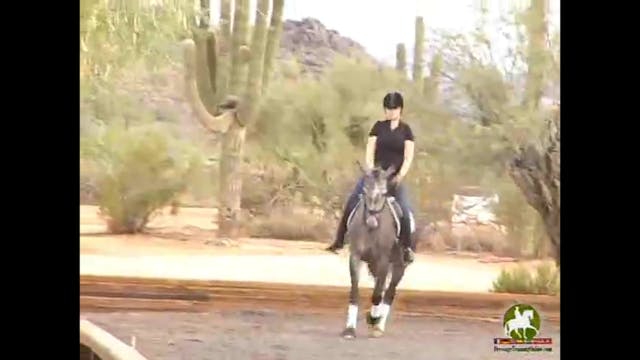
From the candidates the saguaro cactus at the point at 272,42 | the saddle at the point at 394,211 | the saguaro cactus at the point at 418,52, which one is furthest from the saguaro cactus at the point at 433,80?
the saguaro cactus at the point at 272,42

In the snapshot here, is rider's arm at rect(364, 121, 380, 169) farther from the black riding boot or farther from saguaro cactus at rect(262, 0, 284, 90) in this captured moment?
saguaro cactus at rect(262, 0, 284, 90)

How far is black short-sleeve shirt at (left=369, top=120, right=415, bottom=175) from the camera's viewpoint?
10.2 ft

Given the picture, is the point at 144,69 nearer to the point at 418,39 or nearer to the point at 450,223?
the point at 418,39

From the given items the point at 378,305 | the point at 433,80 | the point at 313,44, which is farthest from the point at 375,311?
the point at 313,44

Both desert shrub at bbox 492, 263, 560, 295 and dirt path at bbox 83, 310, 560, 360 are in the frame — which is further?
desert shrub at bbox 492, 263, 560, 295

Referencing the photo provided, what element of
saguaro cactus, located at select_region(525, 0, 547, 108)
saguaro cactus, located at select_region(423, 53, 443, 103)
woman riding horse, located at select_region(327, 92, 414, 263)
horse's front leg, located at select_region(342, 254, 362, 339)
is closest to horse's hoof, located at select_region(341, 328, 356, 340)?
horse's front leg, located at select_region(342, 254, 362, 339)

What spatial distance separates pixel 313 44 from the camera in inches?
122

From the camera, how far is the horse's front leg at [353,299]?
3086 millimetres

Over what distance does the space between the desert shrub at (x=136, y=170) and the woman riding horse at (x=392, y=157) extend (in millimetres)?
579
